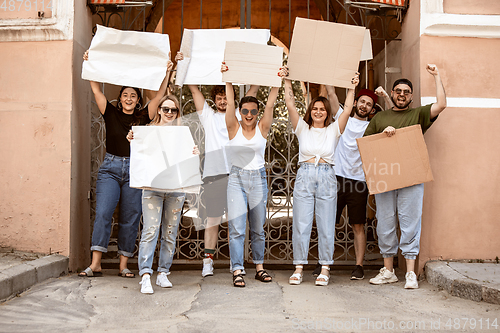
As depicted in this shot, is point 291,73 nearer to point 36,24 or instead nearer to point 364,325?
point 364,325

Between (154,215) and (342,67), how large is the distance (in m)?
2.19

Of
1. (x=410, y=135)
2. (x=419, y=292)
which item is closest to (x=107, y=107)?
(x=410, y=135)

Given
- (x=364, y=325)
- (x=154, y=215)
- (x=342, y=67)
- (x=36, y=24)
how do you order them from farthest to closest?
1. (x=36, y=24)
2. (x=342, y=67)
3. (x=154, y=215)
4. (x=364, y=325)

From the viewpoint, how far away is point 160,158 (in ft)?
12.9

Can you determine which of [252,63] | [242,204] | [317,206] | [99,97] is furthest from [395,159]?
[99,97]

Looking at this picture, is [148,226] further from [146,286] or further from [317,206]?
[317,206]

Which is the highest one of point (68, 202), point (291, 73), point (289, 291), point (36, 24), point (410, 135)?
point (36, 24)

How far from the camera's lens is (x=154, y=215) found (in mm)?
4027

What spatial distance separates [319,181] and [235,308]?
4.70 feet

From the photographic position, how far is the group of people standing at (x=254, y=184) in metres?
4.18

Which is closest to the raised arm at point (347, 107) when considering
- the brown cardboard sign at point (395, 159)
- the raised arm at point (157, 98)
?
the brown cardboard sign at point (395, 159)

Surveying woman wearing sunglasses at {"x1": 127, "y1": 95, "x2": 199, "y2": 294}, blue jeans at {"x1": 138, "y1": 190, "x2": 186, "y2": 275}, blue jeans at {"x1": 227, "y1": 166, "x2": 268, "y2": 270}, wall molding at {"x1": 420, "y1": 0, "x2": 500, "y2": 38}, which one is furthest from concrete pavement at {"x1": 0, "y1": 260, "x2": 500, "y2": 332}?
wall molding at {"x1": 420, "y1": 0, "x2": 500, "y2": 38}

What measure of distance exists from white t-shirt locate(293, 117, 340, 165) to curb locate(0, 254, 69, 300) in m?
2.58

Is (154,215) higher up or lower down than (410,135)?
lower down
